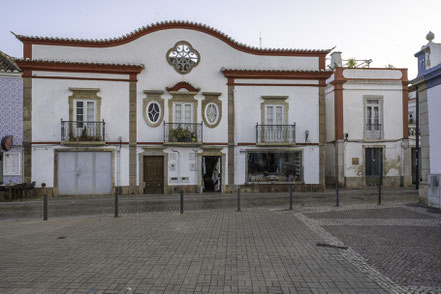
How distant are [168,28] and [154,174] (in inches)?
297

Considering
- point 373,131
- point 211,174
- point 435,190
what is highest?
point 373,131

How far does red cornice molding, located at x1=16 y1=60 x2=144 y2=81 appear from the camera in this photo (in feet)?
50.9

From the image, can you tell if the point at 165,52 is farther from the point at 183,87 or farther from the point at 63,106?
the point at 63,106

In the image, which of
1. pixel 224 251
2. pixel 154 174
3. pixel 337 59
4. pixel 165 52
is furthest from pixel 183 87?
pixel 224 251

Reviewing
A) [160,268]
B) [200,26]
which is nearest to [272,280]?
[160,268]

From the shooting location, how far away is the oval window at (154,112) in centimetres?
1658

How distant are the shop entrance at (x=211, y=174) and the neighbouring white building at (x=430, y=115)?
29.9ft

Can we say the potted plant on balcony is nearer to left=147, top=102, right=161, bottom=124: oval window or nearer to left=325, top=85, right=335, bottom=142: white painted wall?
left=147, top=102, right=161, bottom=124: oval window

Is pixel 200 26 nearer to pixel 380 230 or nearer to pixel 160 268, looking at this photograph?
Answer: pixel 380 230

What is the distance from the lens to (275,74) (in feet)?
56.1

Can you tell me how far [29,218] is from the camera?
1022 centimetres

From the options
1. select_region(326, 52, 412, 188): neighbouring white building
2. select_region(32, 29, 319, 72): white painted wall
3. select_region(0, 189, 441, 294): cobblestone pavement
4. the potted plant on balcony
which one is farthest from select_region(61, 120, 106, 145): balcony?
select_region(326, 52, 412, 188): neighbouring white building

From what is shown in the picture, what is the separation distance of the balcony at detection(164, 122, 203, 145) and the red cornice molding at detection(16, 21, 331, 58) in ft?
15.4

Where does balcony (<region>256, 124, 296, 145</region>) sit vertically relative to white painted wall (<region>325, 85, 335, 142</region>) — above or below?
below
